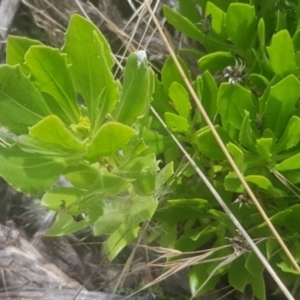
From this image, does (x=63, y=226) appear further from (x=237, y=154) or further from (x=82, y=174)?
(x=237, y=154)

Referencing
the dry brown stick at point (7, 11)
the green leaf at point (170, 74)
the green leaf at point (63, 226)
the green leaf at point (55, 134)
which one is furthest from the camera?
the dry brown stick at point (7, 11)

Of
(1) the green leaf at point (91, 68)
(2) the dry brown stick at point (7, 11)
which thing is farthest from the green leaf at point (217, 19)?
(2) the dry brown stick at point (7, 11)

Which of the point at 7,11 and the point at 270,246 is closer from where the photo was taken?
the point at 270,246

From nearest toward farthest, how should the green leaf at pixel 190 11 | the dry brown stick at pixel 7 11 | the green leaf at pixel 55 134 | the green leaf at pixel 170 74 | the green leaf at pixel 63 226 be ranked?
1. the green leaf at pixel 55 134
2. the green leaf at pixel 63 226
3. the green leaf at pixel 170 74
4. the green leaf at pixel 190 11
5. the dry brown stick at pixel 7 11

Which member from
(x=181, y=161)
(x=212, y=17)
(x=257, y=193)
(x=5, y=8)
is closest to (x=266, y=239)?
(x=257, y=193)

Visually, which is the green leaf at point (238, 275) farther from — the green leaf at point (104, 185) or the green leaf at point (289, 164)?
the green leaf at point (104, 185)

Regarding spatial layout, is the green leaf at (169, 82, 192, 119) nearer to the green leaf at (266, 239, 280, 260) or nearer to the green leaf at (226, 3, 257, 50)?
the green leaf at (226, 3, 257, 50)

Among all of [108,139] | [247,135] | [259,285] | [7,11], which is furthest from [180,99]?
[7,11]

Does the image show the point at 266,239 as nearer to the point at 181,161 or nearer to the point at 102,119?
the point at 181,161

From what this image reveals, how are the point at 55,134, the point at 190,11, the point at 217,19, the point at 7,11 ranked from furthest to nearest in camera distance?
the point at 7,11 → the point at 190,11 → the point at 217,19 → the point at 55,134
